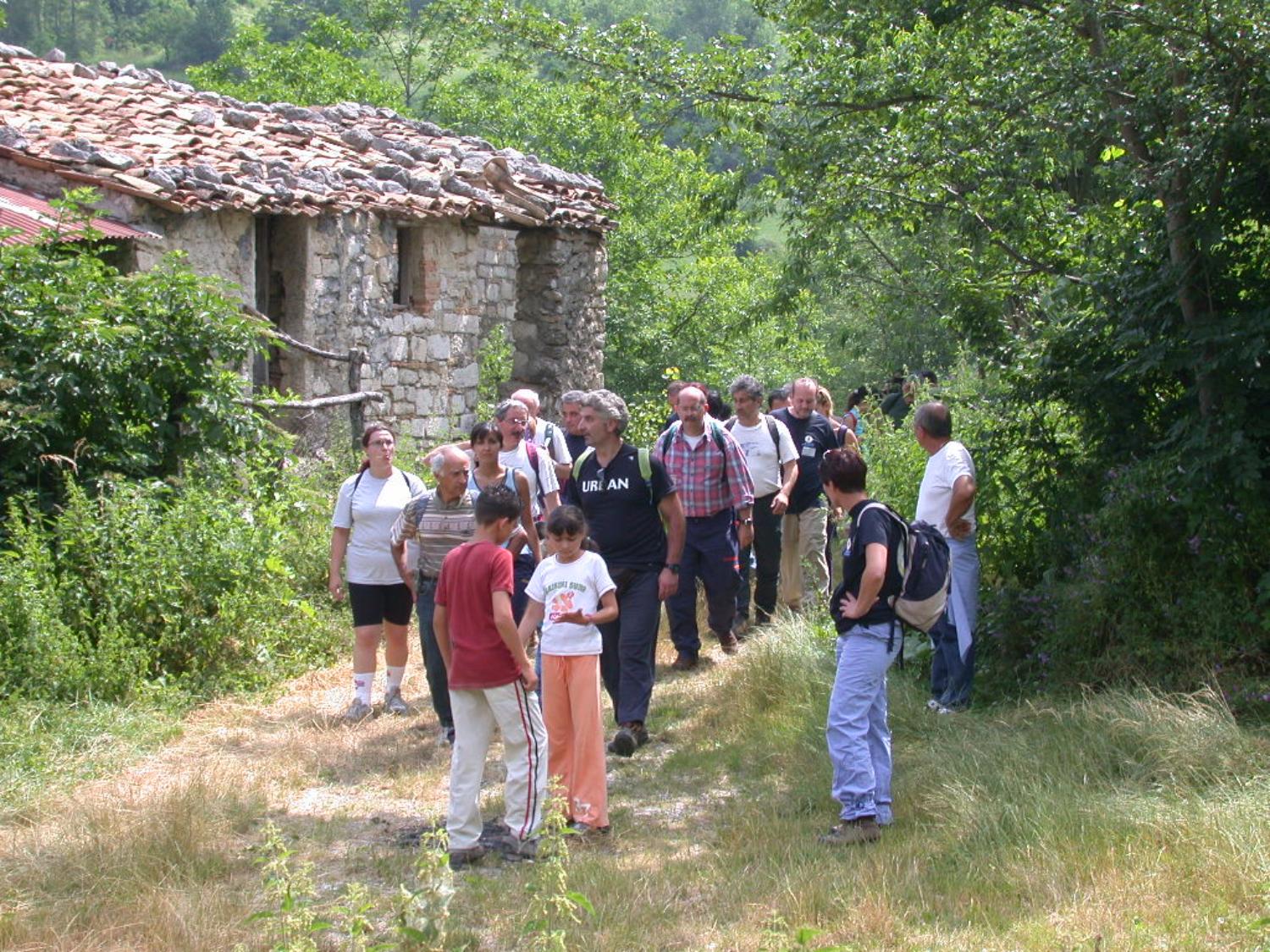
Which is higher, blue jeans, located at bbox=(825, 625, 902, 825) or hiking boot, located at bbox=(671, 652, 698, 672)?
blue jeans, located at bbox=(825, 625, 902, 825)

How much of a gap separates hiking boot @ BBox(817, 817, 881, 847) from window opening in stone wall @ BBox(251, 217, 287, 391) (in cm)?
855

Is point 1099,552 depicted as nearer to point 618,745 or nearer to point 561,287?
point 618,745

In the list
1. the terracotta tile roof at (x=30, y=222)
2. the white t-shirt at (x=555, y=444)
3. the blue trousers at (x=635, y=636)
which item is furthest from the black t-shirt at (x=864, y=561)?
the terracotta tile roof at (x=30, y=222)

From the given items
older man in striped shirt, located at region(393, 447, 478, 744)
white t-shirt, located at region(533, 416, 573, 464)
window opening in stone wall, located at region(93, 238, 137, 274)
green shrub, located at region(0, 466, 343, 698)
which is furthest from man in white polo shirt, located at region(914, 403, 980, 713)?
window opening in stone wall, located at region(93, 238, 137, 274)

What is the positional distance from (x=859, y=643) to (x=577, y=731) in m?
1.23

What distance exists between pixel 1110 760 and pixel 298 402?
7.16 m

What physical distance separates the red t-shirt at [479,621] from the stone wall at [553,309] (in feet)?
32.4

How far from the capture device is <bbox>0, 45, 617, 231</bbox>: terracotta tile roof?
11281 mm

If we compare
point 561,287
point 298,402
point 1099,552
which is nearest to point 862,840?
point 1099,552

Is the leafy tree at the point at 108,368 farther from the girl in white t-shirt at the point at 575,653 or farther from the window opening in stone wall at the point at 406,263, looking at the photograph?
the window opening in stone wall at the point at 406,263

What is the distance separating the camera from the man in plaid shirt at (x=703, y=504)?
27.8 feet

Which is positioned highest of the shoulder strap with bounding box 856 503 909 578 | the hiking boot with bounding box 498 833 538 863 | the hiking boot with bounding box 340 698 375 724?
the shoulder strap with bounding box 856 503 909 578

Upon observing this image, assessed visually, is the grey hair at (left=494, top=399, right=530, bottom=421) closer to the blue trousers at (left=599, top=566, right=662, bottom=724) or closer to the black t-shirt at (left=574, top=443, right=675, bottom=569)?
the black t-shirt at (left=574, top=443, right=675, bottom=569)

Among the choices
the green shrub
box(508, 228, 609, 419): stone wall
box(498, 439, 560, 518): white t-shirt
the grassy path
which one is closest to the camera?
the grassy path
